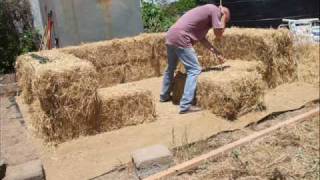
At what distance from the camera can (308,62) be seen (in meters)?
8.13

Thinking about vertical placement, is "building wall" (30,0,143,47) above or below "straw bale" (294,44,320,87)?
above

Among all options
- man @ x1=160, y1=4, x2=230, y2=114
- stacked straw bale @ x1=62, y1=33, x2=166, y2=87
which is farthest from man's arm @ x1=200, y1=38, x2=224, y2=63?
stacked straw bale @ x1=62, y1=33, x2=166, y2=87

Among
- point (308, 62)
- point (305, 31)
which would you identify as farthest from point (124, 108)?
point (305, 31)

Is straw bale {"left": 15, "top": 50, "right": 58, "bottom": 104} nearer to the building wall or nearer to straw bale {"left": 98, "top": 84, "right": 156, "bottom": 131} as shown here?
straw bale {"left": 98, "top": 84, "right": 156, "bottom": 131}

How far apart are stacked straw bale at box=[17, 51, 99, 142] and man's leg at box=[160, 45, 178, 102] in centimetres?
152

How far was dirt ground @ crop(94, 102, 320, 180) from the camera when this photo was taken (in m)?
3.84

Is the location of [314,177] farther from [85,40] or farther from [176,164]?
[85,40]

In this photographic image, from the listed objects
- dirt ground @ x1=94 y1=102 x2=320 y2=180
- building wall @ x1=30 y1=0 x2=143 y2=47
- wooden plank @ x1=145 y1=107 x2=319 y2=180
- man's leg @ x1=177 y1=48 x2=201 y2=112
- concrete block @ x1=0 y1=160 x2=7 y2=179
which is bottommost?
dirt ground @ x1=94 y1=102 x2=320 y2=180

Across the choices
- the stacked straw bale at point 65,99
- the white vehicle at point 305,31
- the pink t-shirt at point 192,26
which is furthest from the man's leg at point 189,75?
the white vehicle at point 305,31

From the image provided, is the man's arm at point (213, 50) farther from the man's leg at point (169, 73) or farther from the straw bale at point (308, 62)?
the straw bale at point (308, 62)

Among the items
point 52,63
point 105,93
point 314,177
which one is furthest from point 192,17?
point 314,177

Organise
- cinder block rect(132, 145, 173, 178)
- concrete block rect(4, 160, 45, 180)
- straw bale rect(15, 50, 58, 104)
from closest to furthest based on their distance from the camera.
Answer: concrete block rect(4, 160, 45, 180)
cinder block rect(132, 145, 173, 178)
straw bale rect(15, 50, 58, 104)

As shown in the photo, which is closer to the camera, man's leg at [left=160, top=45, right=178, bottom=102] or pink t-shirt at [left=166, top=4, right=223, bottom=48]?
pink t-shirt at [left=166, top=4, right=223, bottom=48]

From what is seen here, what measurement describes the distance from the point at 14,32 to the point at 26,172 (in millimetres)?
7819
